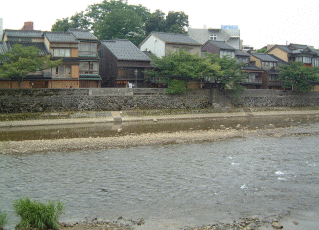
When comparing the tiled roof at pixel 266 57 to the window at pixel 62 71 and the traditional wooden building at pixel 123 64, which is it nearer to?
Result: the traditional wooden building at pixel 123 64

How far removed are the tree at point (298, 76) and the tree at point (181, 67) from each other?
14614 mm

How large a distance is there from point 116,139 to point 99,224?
1507 cm

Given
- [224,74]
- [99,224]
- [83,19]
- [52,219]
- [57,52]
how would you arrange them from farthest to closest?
[83,19] < [224,74] < [57,52] < [99,224] < [52,219]

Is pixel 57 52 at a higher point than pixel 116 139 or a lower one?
higher

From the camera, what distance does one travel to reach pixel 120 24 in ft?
182

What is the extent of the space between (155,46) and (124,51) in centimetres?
613

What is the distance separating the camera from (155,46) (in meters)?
48.4

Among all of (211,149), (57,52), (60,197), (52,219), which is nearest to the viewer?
(52,219)

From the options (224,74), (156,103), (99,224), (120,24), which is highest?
(120,24)

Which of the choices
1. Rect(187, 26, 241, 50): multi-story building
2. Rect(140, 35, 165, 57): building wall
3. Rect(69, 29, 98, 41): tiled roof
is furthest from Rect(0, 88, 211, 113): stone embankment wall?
Rect(187, 26, 241, 50): multi-story building

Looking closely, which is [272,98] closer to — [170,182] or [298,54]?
[298,54]

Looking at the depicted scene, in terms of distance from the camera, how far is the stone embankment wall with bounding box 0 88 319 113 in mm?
33894

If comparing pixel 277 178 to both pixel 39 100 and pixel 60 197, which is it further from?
pixel 39 100

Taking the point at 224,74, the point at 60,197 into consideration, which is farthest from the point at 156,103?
the point at 60,197
